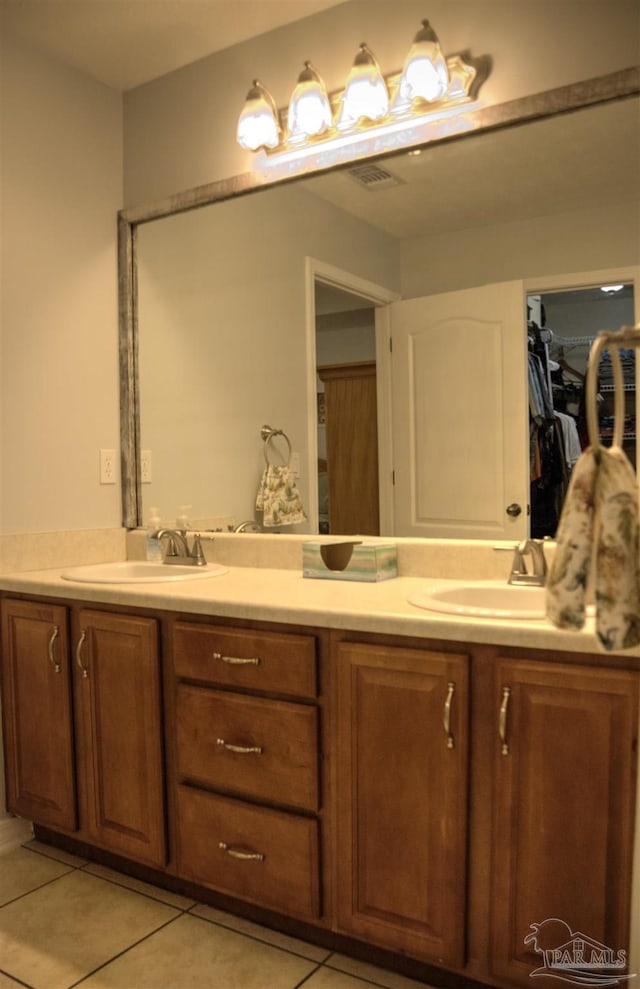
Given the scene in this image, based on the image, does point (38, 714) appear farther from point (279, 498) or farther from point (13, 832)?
point (279, 498)

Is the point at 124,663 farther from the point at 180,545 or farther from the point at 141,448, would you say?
the point at 141,448

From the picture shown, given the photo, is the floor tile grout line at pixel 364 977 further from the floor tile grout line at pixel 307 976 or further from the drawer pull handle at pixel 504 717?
the drawer pull handle at pixel 504 717

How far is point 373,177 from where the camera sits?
2086 mm

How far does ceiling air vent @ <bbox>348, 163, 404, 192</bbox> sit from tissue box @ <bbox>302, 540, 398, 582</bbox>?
99 cm

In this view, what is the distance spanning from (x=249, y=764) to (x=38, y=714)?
30.3 inches

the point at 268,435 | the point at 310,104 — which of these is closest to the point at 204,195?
the point at 310,104

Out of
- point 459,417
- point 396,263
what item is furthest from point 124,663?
point 396,263

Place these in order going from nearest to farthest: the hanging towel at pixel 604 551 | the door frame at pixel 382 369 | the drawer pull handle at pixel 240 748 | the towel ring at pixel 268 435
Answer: the hanging towel at pixel 604 551, the drawer pull handle at pixel 240 748, the door frame at pixel 382 369, the towel ring at pixel 268 435

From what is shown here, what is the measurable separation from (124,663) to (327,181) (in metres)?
1.46

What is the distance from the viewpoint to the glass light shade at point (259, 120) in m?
2.16

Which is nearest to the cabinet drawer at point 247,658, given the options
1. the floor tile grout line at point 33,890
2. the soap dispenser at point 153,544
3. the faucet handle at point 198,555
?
the faucet handle at point 198,555

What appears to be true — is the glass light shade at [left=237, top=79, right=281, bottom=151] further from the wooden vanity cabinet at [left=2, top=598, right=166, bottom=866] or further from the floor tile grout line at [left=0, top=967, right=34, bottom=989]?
the floor tile grout line at [left=0, top=967, right=34, bottom=989]

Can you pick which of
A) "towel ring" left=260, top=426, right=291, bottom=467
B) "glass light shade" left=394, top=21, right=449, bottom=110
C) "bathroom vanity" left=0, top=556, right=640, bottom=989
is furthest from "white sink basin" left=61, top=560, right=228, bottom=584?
"glass light shade" left=394, top=21, right=449, bottom=110

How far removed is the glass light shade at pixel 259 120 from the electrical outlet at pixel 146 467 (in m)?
1.04
